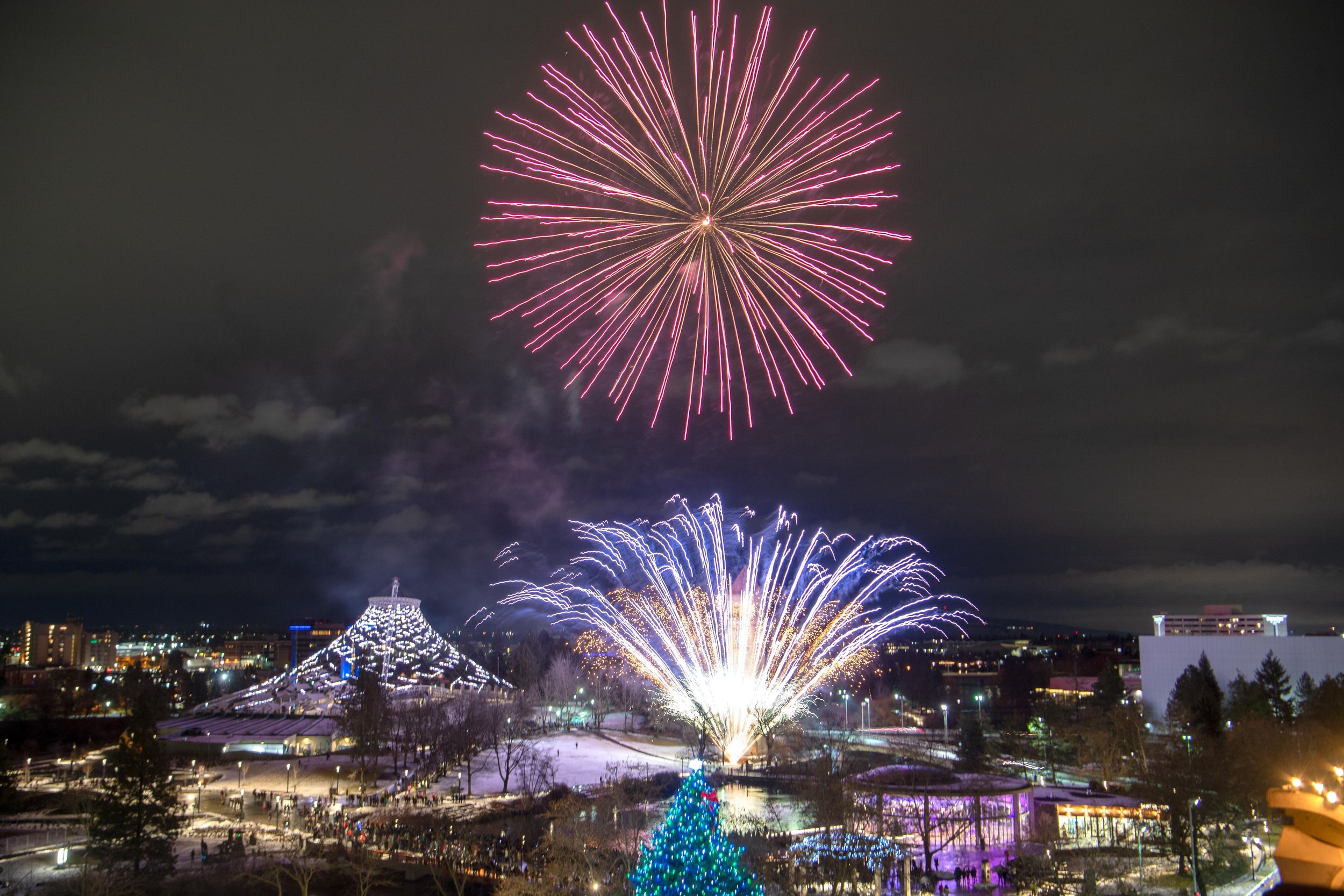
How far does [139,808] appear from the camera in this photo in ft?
87.9

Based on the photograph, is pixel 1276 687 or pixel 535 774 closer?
pixel 535 774

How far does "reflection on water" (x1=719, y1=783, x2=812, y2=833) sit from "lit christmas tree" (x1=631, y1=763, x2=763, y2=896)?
46.6 ft

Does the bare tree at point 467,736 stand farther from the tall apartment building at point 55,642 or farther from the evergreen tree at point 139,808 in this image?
the tall apartment building at point 55,642

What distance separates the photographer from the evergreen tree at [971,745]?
3847 centimetres

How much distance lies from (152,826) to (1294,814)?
3101 centimetres

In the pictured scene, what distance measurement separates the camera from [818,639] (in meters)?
35.9

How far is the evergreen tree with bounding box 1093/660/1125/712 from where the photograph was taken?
190 feet

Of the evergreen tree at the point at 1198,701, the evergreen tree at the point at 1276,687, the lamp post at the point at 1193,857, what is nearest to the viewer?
the lamp post at the point at 1193,857

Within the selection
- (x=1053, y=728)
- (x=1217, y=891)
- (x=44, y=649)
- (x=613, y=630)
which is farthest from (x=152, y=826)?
(x=44, y=649)

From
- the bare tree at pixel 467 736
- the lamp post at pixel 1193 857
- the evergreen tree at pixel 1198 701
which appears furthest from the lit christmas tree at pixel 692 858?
the evergreen tree at pixel 1198 701

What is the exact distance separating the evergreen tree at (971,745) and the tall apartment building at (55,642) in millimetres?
165830

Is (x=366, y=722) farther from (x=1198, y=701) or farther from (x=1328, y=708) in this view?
(x=1328, y=708)

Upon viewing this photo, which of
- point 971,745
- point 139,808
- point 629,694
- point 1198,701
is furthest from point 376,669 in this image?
point 1198,701

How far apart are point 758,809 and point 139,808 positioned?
65.9ft
